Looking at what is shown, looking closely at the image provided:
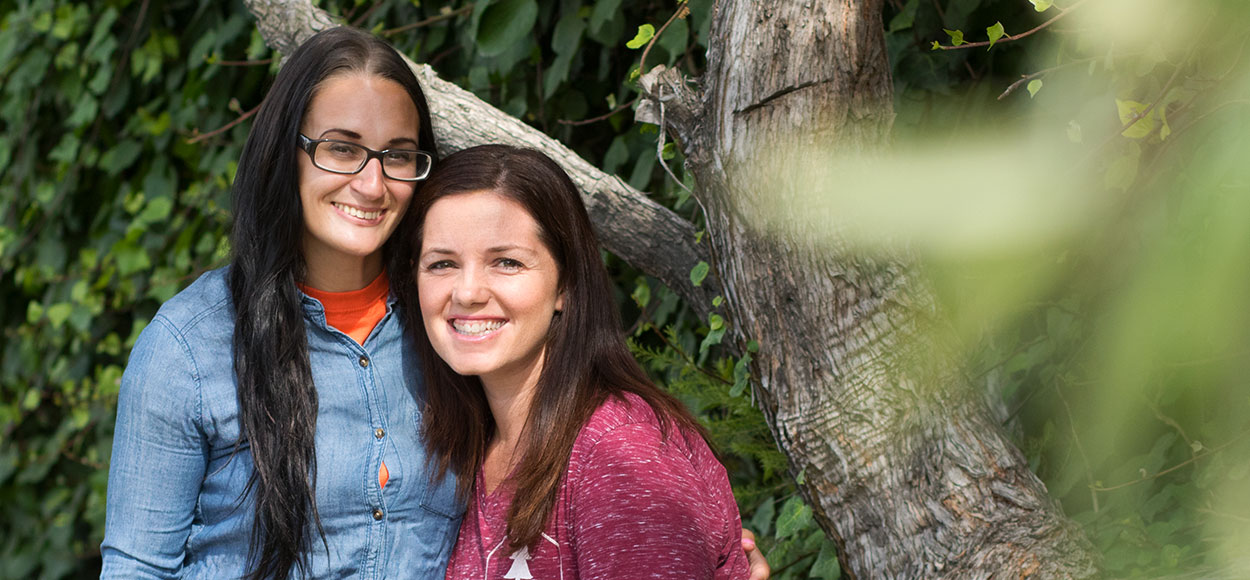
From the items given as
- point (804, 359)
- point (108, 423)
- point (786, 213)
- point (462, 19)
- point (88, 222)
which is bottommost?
point (108, 423)

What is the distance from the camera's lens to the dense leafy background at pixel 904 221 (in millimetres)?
453

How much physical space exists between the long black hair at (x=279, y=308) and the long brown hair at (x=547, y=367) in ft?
0.58

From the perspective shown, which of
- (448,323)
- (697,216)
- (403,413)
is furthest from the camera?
(697,216)

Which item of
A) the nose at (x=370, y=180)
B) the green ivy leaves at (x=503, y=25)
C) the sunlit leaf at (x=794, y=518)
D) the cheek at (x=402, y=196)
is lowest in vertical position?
the sunlit leaf at (x=794, y=518)

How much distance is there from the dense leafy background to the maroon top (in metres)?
0.28

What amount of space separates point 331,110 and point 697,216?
0.81 metres

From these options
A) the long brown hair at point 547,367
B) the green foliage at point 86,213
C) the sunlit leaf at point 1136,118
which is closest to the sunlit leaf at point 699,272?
the long brown hair at point 547,367

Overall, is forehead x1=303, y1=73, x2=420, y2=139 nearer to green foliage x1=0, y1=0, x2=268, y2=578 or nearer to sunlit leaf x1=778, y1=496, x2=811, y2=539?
sunlit leaf x1=778, y1=496, x2=811, y2=539

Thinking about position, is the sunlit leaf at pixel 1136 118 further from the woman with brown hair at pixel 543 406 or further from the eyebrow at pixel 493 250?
the eyebrow at pixel 493 250

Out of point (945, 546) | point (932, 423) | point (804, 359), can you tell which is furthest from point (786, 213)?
point (945, 546)

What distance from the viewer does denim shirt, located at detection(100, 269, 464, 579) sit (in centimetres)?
134

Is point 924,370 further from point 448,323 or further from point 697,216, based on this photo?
point 697,216

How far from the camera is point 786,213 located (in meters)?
1.25

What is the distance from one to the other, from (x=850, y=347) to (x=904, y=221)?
0.74 meters
